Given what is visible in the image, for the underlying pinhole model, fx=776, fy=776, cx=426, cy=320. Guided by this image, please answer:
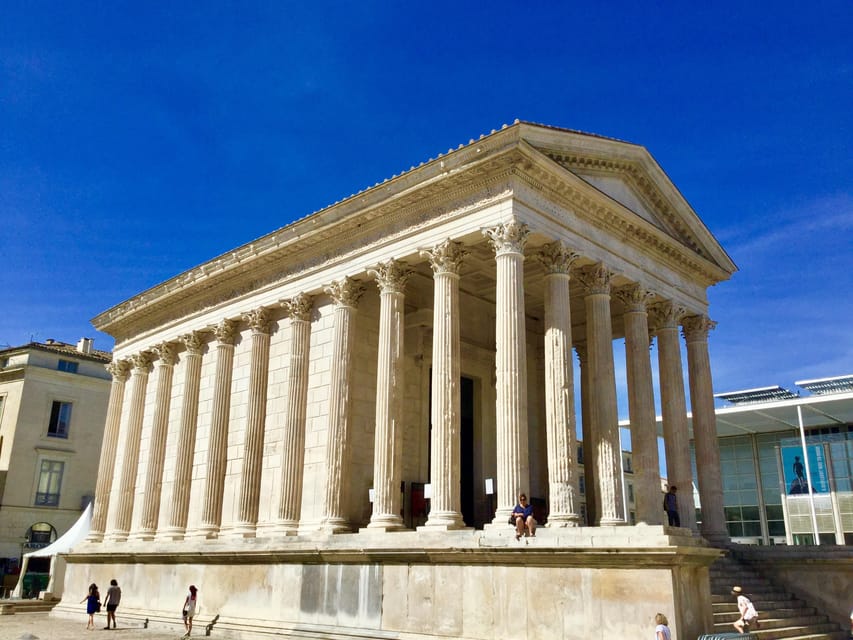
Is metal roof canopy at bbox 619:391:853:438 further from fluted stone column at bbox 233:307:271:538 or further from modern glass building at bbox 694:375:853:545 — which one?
fluted stone column at bbox 233:307:271:538

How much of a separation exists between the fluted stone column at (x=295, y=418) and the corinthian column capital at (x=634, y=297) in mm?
9423

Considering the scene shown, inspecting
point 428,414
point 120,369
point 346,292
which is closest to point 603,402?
point 428,414

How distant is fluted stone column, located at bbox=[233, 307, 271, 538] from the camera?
76.8ft

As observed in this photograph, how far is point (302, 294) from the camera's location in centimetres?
2375

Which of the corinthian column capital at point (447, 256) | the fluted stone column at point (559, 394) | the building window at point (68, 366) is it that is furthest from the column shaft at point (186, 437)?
the building window at point (68, 366)

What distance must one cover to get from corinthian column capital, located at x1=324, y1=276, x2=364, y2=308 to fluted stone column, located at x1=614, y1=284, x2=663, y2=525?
7825 millimetres

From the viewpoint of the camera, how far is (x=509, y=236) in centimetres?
1861

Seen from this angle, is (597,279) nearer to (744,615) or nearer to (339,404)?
(339,404)

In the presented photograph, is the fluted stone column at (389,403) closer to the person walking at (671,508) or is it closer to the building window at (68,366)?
the person walking at (671,508)

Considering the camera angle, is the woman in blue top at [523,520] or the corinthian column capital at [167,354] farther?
the corinthian column capital at [167,354]

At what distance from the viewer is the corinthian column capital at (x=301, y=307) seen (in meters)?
23.7

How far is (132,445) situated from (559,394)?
18811 millimetres

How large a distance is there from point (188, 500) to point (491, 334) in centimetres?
1190

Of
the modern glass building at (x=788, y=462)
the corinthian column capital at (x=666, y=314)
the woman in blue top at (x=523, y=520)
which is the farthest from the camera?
the modern glass building at (x=788, y=462)
